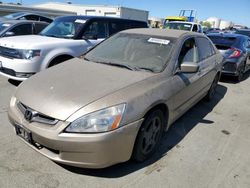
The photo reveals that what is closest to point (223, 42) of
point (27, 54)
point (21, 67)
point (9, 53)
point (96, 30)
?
point (96, 30)

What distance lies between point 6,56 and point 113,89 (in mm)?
3664

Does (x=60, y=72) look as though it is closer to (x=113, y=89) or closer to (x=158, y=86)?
(x=113, y=89)

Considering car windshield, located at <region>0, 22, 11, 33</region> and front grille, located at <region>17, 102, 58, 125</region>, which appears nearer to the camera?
front grille, located at <region>17, 102, 58, 125</region>

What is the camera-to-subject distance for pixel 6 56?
5.37 m

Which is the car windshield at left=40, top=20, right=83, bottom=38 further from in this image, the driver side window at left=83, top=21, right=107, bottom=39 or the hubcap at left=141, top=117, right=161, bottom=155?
the hubcap at left=141, top=117, right=161, bottom=155

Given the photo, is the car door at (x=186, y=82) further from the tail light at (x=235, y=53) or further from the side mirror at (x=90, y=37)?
the tail light at (x=235, y=53)

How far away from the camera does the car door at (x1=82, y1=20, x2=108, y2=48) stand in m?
6.30

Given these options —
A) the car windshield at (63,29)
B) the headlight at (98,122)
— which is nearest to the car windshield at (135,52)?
the headlight at (98,122)

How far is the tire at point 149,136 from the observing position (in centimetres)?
286

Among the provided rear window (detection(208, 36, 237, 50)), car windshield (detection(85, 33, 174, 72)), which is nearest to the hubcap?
car windshield (detection(85, 33, 174, 72))

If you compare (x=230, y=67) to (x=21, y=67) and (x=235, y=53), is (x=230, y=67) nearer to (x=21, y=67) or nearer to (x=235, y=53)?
(x=235, y=53)

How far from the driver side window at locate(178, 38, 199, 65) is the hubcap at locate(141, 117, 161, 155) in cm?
102

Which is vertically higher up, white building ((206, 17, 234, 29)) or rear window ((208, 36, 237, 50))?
rear window ((208, 36, 237, 50))

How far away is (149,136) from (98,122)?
0.91 metres
